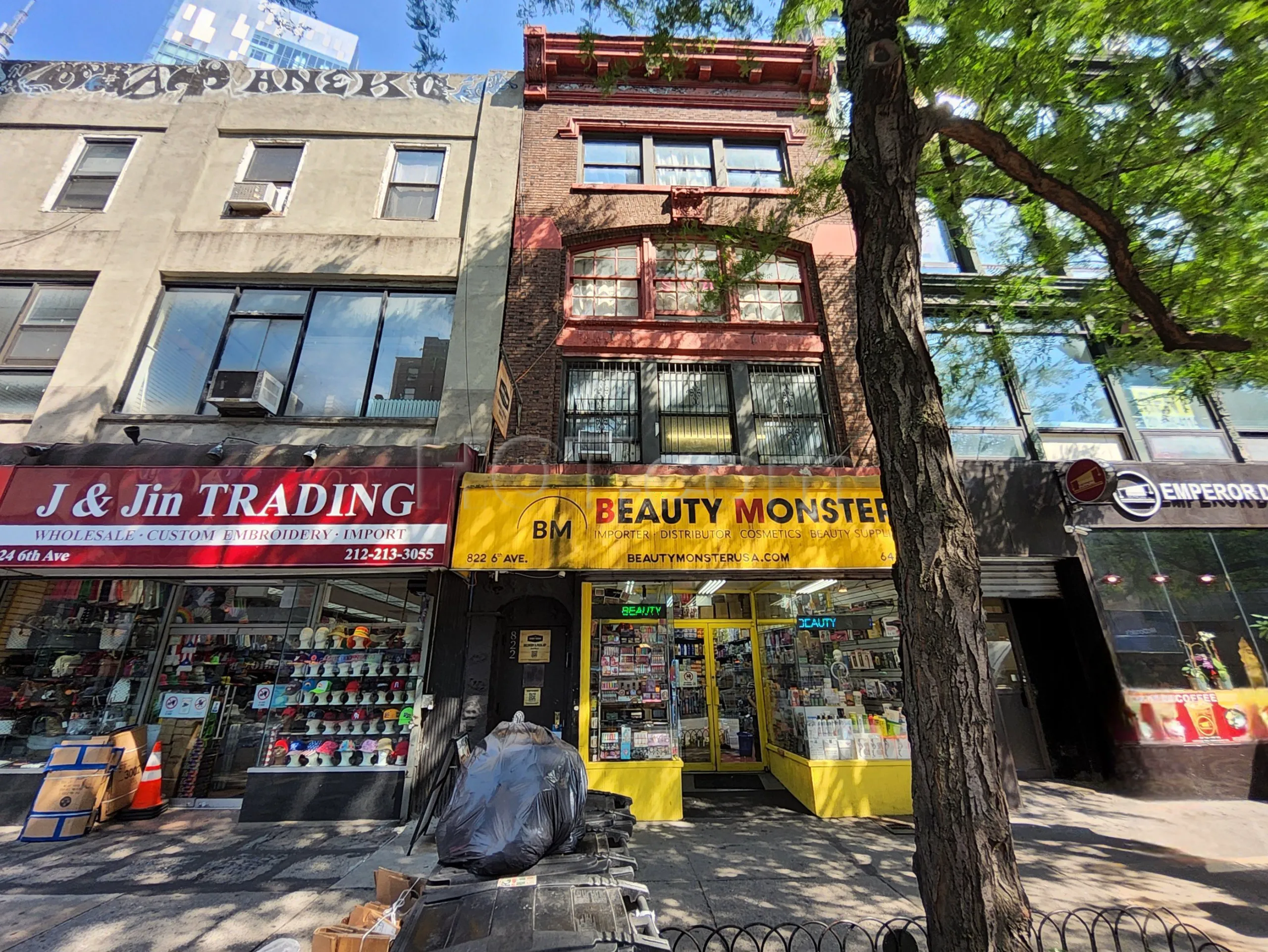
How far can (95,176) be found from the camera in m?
9.99

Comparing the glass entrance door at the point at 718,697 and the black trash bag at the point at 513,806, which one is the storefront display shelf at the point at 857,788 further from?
the black trash bag at the point at 513,806

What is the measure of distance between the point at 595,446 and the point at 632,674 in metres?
3.71

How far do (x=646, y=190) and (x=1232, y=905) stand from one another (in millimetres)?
12288

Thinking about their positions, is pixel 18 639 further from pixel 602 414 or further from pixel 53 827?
pixel 602 414

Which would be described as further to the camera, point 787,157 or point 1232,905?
point 787,157

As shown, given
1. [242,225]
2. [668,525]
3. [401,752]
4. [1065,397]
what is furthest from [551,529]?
[1065,397]

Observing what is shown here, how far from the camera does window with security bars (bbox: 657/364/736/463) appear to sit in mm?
9031

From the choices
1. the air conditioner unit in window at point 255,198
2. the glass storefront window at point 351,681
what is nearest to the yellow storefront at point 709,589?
the glass storefront window at point 351,681

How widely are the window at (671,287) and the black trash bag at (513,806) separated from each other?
7599 millimetres

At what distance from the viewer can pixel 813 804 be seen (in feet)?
23.5

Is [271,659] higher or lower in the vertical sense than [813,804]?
higher

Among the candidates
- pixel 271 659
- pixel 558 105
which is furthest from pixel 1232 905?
pixel 558 105

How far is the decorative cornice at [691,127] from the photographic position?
36.9 feet

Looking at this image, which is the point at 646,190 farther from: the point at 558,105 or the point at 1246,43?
the point at 1246,43
